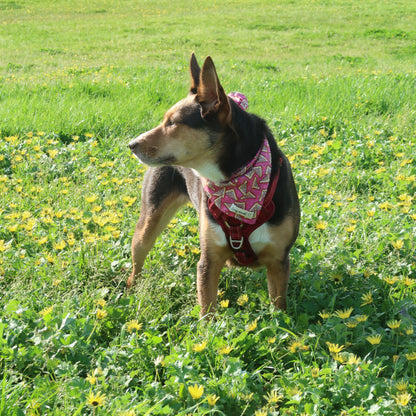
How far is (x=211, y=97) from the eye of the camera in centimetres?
287

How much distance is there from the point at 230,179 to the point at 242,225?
0.95 feet

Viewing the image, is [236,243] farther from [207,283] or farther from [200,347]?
[200,347]

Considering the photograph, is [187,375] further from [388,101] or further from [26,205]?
[388,101]

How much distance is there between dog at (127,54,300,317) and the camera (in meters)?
2.93

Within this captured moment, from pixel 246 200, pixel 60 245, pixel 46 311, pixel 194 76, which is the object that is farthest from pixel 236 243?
pixel 60 245

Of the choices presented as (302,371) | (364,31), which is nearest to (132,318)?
(302,371)

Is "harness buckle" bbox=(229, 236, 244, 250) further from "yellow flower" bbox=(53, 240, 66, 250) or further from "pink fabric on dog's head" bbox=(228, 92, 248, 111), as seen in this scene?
"yellow flower" bbox=(53, 240, 66, 250)

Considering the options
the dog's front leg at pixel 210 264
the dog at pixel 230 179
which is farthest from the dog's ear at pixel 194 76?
the dog's front leg at pixel 210 264

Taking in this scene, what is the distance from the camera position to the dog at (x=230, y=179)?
2.93 metres

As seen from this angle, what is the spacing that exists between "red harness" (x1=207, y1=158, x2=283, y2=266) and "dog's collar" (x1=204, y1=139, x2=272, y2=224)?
3 centimetres

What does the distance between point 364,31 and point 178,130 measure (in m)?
17.7

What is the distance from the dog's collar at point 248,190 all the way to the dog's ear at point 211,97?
1.07ft

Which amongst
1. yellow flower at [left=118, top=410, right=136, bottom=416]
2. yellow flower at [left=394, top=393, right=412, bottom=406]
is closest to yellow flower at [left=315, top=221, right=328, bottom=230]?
yellow flower at [left=394, top=393, right=412, bottom=406]

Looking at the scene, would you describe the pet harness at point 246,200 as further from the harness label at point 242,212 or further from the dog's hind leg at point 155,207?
the dog's hind leg at point 155,207
